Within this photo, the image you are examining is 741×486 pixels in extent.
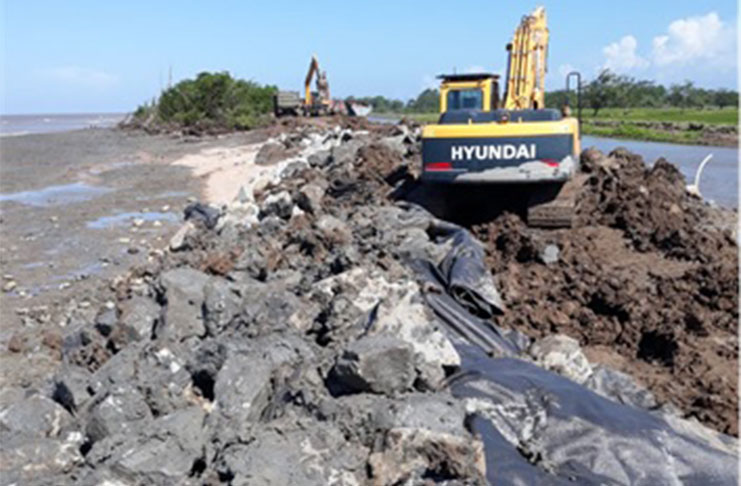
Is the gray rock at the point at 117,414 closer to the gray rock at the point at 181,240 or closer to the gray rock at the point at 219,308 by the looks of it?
the gray rock at the point at 219,308

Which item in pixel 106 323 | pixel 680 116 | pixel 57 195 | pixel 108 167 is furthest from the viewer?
pixel 680 116

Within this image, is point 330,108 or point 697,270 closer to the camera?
point 697,270

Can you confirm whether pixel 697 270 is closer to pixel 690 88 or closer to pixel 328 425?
pixel 328 425

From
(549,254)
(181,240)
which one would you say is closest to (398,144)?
(181,240)

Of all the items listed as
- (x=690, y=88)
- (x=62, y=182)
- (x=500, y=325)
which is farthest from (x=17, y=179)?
(x=690, y=88)

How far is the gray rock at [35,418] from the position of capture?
3818 millimetres

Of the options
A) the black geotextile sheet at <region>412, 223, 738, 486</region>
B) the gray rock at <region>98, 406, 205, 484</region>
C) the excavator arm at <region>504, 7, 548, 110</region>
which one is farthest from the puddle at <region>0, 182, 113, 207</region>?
the black geotextile sheet at <region>412, 223, 738, 486</region>

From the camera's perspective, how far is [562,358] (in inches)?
187

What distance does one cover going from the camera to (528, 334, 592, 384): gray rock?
467 cm

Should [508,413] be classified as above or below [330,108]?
below

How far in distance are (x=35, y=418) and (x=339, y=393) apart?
1.65 m

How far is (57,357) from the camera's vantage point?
5.93m

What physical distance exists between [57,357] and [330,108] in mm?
31679

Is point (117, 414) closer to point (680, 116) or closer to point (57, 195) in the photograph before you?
point (57, 195)
